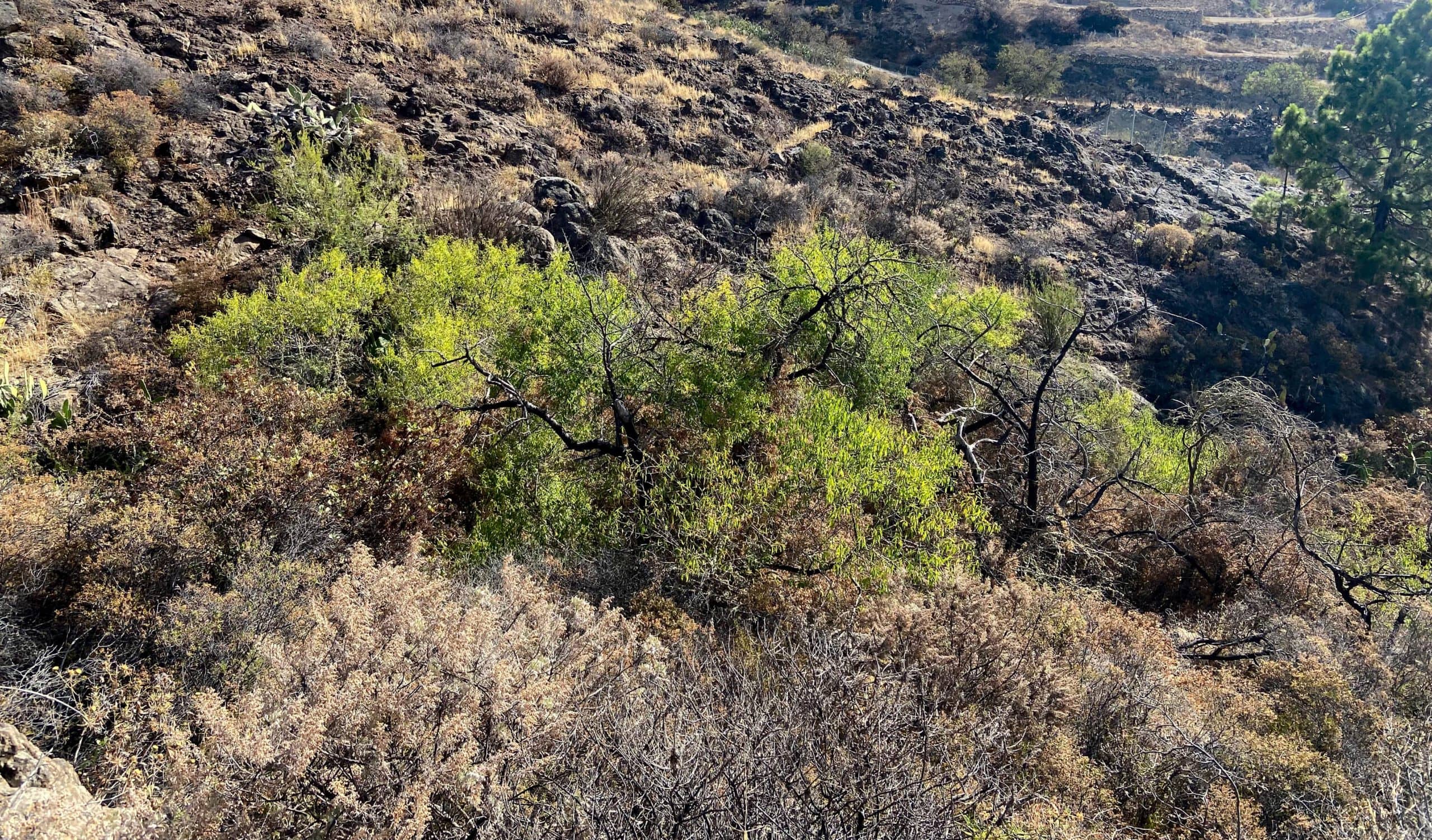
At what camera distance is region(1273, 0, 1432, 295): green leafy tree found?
17.0 m

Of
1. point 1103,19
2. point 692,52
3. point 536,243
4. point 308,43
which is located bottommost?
point 536,243

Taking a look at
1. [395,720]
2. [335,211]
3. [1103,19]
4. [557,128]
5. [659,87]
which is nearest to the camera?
[395,720]

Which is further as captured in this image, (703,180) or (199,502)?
(703,180)

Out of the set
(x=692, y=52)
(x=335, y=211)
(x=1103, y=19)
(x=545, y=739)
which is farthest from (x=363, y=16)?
(x=1103, y=19)

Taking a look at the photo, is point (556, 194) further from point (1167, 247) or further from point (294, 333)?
point (1167, 247)

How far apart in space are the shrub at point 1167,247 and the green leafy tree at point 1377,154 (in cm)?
360

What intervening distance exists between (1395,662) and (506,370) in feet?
26.9

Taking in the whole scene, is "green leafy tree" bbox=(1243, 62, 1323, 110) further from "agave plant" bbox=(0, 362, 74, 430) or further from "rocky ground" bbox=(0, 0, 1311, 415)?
"agave plant" bbox=(0, 362, 74, 430)

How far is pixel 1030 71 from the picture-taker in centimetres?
3081

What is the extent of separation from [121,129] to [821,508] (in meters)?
11.7

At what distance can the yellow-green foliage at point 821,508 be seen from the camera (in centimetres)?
475

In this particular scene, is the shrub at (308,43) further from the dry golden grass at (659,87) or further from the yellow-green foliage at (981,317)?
the yellow-green foliage at (981,317)

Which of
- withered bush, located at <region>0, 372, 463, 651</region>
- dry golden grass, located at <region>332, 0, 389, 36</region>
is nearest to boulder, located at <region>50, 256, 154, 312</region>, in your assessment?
withered bush, located at <region>0, 372, 463, 651</region>

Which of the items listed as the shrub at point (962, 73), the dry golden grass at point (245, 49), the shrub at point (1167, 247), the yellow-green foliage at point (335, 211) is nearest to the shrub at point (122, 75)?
the dry golden grass at point (245, 49)
